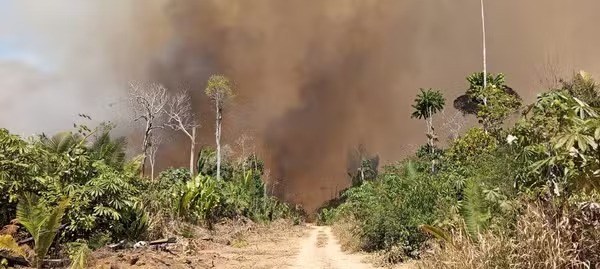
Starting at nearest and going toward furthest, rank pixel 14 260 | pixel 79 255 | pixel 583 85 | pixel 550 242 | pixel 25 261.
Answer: pixel 550 242 → pixel 14 260 → pixel 25 261 → pixel 79 255 → pixel 583 85

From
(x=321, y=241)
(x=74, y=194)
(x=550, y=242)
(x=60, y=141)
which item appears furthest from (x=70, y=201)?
(x=321, y=241)

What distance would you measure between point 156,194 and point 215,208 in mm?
7975

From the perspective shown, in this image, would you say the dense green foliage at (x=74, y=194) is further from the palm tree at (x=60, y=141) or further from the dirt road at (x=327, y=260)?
the dirt road at (x=327, y=260)

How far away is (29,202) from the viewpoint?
34.6 feet

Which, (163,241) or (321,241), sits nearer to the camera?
(163,241)

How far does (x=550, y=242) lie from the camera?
20.7 ft

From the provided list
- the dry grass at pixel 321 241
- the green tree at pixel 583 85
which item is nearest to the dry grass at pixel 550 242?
the dry grass at pixel 321 241

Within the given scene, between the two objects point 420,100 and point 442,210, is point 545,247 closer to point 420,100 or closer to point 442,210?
point 442,210

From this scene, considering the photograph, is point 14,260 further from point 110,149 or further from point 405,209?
point 405,209

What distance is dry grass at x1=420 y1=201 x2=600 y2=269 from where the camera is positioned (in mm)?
6195

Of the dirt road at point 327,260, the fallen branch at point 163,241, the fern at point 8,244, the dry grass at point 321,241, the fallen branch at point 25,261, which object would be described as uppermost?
the fern at point 8,244

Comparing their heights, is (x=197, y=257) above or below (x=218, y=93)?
below

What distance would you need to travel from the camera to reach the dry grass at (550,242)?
6.20 m

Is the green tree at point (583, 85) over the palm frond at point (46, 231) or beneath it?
over
